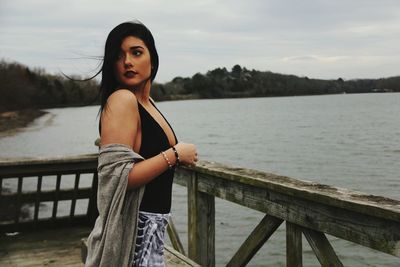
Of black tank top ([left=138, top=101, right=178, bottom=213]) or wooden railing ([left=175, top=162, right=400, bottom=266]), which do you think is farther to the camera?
wooden railing ([left=175, top=162, right=400, bottom=266])

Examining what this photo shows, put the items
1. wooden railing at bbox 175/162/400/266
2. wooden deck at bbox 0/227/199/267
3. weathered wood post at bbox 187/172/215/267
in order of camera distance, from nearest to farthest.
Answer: wooden railing at bbox 175/162/400/266, weathered wood post at bbox 187/172/215/267, wooden deck at bbox 0/227/199/267

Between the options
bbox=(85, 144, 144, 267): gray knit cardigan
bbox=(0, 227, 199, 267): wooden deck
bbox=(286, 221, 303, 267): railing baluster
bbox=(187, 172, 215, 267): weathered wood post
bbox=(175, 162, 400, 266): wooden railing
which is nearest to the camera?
bbox=(85, 144, 144, 267): gray knit cardigan

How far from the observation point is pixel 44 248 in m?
5.19

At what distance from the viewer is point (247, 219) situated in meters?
13.2

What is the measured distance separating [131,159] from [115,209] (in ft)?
0.62

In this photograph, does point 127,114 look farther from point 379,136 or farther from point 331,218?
point 379,136

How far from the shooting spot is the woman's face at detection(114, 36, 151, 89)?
6.29 feet

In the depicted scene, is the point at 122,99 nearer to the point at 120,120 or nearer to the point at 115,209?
the point at 120,120

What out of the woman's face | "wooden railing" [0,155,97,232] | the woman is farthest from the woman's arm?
"wooden railing" [0,155,97,232]

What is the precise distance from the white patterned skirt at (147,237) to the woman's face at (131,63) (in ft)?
1.67

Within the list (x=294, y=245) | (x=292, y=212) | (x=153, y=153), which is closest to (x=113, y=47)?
(x=153, y=153)

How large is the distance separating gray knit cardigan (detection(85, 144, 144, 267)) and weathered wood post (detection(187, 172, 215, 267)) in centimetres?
203

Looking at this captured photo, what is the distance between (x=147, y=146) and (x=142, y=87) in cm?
25

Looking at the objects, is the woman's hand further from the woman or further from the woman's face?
the woman's face
